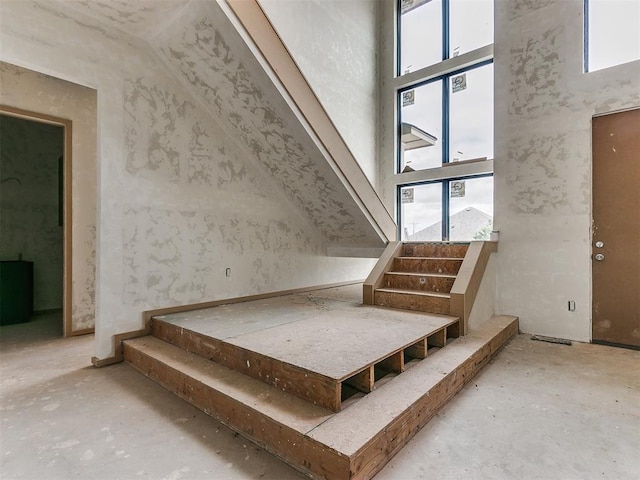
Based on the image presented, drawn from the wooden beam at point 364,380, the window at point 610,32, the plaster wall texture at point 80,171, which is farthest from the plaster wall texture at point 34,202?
the window at point 610,32

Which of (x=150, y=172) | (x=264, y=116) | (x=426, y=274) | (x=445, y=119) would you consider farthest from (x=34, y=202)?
(x=445, y=119)

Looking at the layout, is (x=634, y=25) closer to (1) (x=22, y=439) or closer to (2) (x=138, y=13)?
(2) (x=138, y=13)

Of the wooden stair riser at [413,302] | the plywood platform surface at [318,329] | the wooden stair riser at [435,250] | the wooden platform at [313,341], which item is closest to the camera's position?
the wooden platform at [313,341]

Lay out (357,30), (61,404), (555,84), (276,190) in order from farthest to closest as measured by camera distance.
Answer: (357,30), (276,190), (555,84), (61,404)

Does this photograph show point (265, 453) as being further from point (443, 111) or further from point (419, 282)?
point (443, 111)

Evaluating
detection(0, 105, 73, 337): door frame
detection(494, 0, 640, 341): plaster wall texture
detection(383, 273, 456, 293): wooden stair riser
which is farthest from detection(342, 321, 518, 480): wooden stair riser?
detection(0, 105, 73, 337): door frame

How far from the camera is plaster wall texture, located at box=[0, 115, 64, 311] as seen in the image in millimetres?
4699

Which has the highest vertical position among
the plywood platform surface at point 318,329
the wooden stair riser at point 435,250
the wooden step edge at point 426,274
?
the wooden stair riser at point 435,250

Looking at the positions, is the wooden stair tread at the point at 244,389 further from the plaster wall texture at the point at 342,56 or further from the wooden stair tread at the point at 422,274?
the plaster wall texture at the point at 342,56

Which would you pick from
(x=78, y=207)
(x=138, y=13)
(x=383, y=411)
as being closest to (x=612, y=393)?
(x=383, y=411)

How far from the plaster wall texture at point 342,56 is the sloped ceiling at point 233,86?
1.69 m

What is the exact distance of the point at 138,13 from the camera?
2.78 metres

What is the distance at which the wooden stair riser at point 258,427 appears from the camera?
1441 mm

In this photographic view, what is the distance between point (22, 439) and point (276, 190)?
338 centimetres
